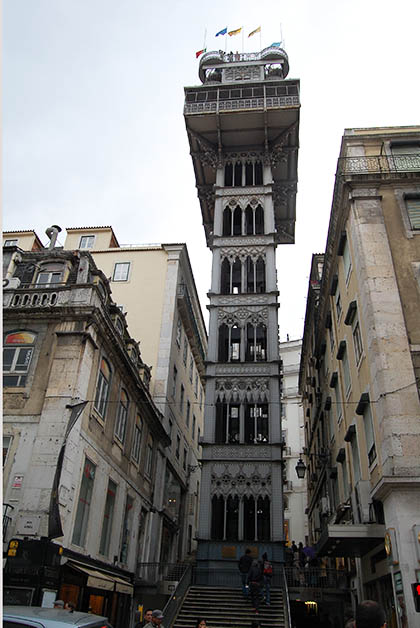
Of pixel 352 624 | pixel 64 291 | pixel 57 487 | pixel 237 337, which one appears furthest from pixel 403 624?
pixel 237 337

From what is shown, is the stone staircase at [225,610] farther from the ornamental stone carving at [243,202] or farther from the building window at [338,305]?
the ornamental stone carving at [243,202]

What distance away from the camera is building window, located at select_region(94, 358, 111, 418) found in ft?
65.4

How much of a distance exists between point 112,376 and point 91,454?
388 centimetres

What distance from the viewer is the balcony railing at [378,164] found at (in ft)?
66.7

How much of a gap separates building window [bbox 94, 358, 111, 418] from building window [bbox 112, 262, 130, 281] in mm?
15395

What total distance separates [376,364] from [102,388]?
10789 millimetres

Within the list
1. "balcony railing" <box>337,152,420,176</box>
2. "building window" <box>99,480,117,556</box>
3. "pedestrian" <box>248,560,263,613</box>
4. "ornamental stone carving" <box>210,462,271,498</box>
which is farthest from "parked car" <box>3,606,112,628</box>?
"ornamental stone carving" <box>210,462,271,498</box>

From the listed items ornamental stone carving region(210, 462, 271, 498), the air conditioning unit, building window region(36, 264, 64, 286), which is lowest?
Answer: ornamental stone carving region(210, 462, 271, 498)

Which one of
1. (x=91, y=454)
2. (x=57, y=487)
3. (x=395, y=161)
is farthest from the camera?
(x=395, y=161)

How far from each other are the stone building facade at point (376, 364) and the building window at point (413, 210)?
4 cm

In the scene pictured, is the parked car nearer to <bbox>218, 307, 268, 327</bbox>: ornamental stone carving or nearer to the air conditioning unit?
the air conditioning unit

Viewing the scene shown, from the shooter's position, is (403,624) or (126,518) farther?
(126,518)

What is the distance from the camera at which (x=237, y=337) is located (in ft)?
106

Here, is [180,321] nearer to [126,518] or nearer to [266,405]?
[266,405]
